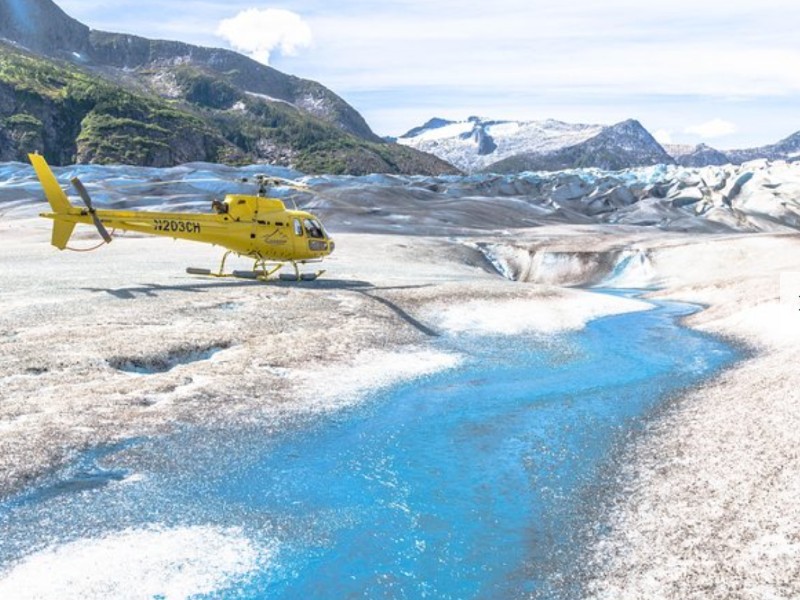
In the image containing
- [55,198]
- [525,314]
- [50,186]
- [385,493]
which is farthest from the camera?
[525,314]

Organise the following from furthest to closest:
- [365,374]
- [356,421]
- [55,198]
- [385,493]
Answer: [55,198], [365,374], [356,421], [385,493]

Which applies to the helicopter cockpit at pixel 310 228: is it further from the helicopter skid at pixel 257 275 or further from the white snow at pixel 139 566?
the white snow at pixel 139 566

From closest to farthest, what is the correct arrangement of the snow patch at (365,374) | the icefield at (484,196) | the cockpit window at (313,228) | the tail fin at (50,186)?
the snow patch at (365,374) < the tail fin at (50,186) < the cockpit window at (313,228) < the icefield at (484,196)

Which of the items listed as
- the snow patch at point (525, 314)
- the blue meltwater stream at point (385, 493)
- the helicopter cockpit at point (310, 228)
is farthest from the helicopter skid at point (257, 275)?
the blue meltwater stream at point (385, 493)

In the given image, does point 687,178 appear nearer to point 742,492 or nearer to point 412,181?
Result: point 412,181

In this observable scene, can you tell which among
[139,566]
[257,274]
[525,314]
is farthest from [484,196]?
[139,566]

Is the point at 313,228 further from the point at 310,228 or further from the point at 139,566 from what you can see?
the point at 139,566

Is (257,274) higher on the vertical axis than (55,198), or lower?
lower

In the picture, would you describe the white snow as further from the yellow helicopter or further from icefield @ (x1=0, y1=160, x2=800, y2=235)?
icefield @ (x1=0, y1=160, x2=800, y2=235)
